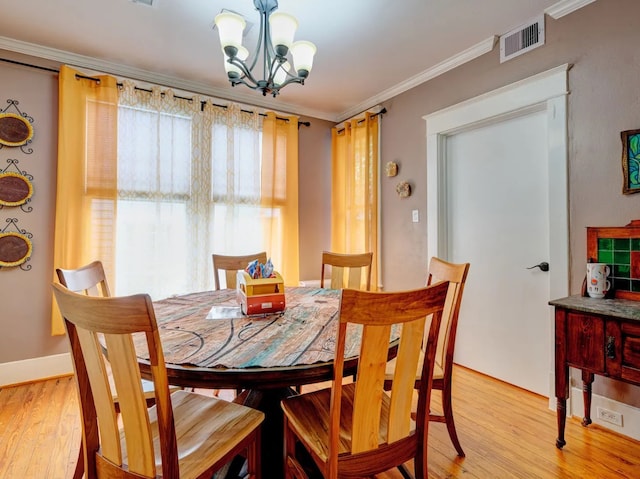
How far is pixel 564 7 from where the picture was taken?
200 centimetres

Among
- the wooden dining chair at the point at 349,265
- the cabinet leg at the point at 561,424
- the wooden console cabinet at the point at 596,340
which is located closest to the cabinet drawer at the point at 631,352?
the wooden console cabinet at the point at 596,340

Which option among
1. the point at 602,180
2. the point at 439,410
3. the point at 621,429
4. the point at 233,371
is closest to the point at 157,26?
the point at 233,371

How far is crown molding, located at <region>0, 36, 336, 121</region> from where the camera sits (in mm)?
2494

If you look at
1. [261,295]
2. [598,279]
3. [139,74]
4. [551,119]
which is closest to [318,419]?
[261,295]

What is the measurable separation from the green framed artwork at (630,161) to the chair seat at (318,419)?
1774mm

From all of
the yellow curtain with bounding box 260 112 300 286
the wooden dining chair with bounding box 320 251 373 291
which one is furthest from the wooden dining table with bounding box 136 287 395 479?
the yellow curtain with bounding box 260 112 300 286

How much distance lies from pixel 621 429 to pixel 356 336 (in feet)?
5.78

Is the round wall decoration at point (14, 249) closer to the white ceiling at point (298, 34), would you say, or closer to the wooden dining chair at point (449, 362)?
the white ceiling at point (298, 34)

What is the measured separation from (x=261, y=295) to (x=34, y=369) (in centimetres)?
229

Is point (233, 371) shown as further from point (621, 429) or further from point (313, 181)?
point (313, 181)

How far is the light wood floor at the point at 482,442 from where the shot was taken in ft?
5.09

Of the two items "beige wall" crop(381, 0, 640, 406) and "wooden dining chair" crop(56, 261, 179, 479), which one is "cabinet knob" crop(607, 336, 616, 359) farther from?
"wooden dining chair" crop(56, 261, 179, 479)

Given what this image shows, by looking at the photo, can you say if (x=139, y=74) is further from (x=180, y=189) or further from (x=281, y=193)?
(x=281, y=193)

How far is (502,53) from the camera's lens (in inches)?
93.0
